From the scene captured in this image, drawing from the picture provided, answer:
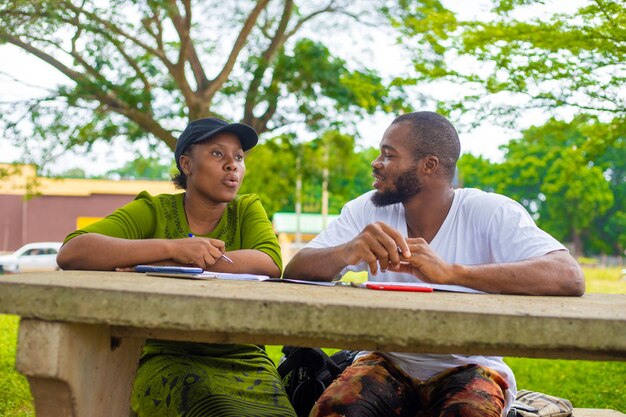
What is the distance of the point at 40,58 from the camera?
11.9 m

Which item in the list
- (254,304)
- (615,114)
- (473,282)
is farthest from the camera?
(615,114)

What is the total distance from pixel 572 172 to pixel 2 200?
3989 cm

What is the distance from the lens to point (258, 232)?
3170 millimetres

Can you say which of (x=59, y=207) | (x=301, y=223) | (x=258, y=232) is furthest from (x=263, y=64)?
(x=301, y=223)

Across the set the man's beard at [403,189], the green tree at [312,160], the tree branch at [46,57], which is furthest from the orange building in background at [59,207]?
the man's beard at [403,189]

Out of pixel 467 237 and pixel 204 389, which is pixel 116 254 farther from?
pixel 467 237

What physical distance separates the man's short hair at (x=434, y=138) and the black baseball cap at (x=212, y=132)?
2.06 feet

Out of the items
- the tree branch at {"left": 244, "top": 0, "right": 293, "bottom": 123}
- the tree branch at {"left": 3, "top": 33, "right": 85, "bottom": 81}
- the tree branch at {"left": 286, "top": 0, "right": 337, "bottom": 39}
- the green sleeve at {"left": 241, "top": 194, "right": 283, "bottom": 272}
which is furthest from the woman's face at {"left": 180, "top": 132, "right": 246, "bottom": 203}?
the tree branch at {"left": 286, "top": 0, "right": 337, "bottom": 39}

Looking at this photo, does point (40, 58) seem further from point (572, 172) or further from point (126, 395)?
point (126, 395)

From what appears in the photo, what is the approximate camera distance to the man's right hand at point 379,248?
96.3 inches

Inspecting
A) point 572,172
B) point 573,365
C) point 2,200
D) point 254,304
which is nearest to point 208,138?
point 254,304

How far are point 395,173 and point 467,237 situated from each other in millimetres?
393

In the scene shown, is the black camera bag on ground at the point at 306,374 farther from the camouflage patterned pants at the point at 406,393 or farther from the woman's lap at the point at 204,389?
the camouflage patterned pants at the point at 406,393

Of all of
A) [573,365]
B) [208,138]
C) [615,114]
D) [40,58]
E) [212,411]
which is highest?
[40,58]
